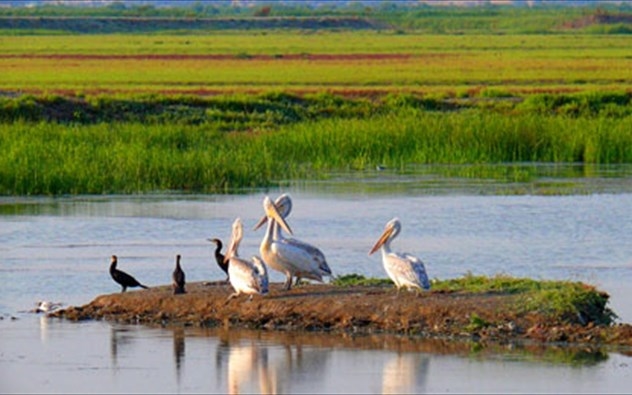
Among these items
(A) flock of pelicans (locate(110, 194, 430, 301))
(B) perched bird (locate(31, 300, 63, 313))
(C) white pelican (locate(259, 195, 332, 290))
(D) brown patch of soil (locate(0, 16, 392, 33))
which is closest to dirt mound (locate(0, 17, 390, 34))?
(D) brown patch of soil (locate(0, 16, 392, 33))

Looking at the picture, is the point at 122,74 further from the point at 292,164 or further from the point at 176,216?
the point at 176,216

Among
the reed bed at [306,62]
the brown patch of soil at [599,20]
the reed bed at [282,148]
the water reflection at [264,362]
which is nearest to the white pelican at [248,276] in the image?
the water reflection at [264,362]

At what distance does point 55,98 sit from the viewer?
1351 inches

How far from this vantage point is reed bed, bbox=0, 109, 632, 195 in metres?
24.3

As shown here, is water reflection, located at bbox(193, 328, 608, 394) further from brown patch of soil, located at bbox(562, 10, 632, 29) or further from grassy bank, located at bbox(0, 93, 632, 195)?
brown patch of soil, located at bbox(562, 10, 632, 29)

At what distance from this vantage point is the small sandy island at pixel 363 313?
11.8 metres

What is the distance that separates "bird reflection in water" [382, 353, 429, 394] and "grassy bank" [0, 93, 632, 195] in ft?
41.5

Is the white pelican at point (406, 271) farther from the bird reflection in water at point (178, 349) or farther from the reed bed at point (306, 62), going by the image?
the reed bed at point (306, 62)

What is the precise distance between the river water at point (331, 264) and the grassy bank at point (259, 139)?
0.91 m

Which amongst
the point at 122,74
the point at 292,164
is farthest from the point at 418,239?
the point at 122,74

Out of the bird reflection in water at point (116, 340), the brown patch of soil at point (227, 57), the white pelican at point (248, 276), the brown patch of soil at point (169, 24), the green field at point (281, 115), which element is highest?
the white pelican at point (248, 276)

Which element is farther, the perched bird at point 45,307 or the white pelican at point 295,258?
the perched bird at point 45,307

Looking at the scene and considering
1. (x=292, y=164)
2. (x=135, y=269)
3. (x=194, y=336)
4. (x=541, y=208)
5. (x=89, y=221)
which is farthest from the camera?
(x=292, y=164)

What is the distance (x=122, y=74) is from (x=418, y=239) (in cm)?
3690
